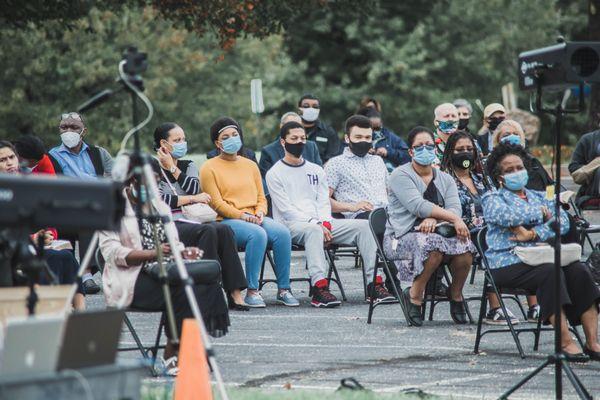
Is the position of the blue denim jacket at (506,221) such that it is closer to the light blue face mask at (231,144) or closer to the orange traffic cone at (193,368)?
the light blue face mask at (231,144)

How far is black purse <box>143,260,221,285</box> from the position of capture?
32.5 feet

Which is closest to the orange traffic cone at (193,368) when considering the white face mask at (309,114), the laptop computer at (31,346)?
the laptop computer at (31,346)

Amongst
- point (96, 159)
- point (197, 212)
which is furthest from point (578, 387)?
point (96, 159)

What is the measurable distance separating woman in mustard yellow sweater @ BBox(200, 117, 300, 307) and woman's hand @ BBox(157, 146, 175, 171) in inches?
22.6

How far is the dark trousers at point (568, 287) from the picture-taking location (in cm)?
1046

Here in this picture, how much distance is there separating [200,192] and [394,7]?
3745 cm

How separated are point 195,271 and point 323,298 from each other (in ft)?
13.5

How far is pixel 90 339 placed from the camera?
247 inches

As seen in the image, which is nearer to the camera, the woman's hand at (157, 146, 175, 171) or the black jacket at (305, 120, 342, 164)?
the woman's hand at (157, 146, 175, 171)

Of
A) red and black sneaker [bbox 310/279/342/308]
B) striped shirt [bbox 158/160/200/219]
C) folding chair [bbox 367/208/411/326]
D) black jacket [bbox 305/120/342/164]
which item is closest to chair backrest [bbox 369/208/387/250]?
folding chair [bbox 367/208/411/326]

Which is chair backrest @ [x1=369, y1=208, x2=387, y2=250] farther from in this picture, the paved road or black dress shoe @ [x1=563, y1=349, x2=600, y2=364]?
black dress shoe @ [x1=563, y1=349, x2=600, y2=364]

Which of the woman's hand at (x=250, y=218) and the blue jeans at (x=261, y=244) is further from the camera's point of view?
the woman's hand at (x=250, y=218)

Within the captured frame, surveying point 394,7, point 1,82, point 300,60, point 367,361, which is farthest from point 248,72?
point 367,361

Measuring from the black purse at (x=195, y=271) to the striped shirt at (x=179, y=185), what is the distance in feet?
10.6
